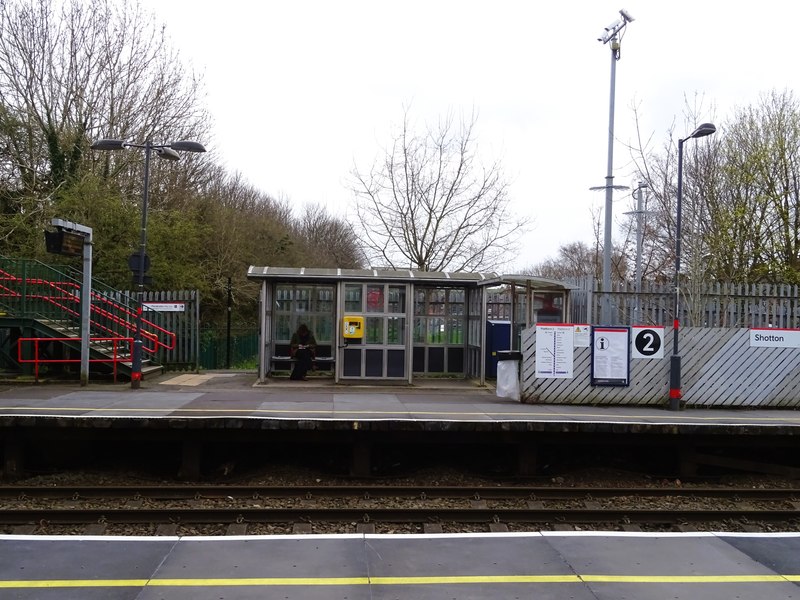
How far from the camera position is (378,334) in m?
16.1

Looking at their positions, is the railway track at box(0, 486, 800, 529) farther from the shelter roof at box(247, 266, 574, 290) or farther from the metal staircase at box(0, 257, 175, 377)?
the metal staircase at box(0, 257, 175, 377)

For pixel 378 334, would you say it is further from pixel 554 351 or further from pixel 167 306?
pixel 167 306

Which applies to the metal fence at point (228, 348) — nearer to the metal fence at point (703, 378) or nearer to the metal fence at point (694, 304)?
the metal fence at point (694, 304)

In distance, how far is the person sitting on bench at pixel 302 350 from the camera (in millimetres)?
16766

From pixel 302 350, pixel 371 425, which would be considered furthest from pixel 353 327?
pixel 371 425

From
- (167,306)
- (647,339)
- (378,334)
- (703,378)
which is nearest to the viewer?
(647,339)

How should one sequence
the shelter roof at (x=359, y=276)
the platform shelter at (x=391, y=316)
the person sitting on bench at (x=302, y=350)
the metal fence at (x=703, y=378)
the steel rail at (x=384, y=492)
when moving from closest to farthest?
the steel rail at (x=384, y=492) → the metal fence at (x=703, y=378) → the shelter roof at (x=359, y=276) → the platform shelter at (x=391, y=316) → the person sitting on bench at (x=302, y=350)

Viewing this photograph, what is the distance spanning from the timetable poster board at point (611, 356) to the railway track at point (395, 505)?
3.63 meters

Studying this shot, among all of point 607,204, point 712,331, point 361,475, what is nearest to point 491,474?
point 361,475

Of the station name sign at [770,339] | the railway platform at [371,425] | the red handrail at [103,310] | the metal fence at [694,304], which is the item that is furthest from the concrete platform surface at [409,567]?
the red handrail at [103,310]

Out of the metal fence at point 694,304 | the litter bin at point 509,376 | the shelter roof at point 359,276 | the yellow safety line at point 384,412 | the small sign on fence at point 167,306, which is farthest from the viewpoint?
the small sign on fence at point 167,306

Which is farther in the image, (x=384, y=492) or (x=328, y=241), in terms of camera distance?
(x=328, y=241)

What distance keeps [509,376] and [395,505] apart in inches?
205

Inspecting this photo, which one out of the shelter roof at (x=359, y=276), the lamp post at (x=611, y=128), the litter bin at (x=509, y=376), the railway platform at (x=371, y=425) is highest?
the lamp post at (x=611, y=128)
